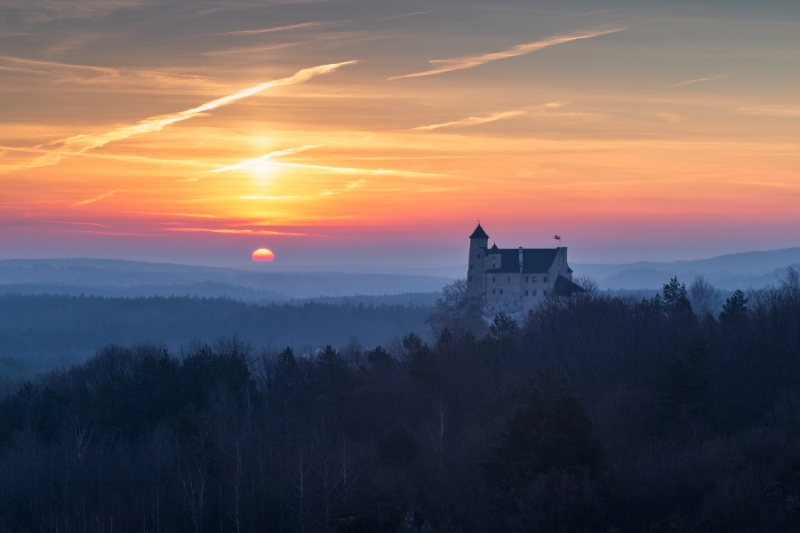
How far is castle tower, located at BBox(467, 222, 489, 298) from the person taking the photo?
8006 centimetres

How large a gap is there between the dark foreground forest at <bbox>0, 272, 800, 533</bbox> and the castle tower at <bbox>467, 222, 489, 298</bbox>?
2495cm

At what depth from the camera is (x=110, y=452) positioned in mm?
42344

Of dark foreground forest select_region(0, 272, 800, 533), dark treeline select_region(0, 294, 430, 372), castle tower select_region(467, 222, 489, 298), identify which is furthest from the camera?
dark treeline select_region(0, 294, 430, 372)

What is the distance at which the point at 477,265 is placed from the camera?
80.8 meters

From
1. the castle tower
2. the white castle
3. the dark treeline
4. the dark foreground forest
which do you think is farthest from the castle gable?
the dark treeline

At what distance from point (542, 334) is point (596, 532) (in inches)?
1015

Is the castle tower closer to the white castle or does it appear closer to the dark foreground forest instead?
the white castle

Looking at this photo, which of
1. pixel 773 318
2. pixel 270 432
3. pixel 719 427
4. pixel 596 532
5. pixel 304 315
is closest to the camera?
pixel 596 532

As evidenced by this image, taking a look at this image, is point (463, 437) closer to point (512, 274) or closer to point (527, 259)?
point (512, 274)

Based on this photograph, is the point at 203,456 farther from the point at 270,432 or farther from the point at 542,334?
the point at 542,334

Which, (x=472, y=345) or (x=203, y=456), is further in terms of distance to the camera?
(x=472, y=345)

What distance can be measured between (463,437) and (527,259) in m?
42.4

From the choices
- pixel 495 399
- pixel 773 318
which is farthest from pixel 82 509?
pixel 773 318

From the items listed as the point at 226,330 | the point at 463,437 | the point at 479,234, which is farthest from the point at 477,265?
the point at 226,330
